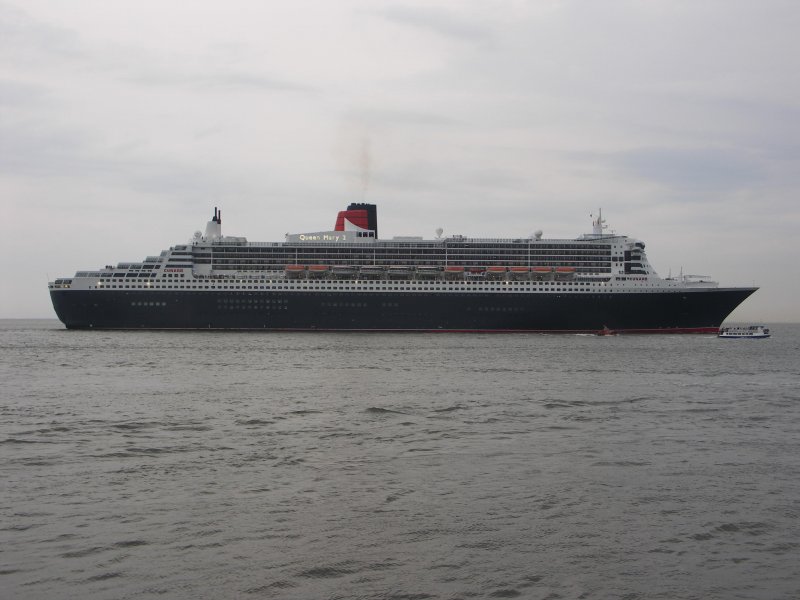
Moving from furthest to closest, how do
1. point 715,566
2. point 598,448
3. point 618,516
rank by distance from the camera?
point 598,448 < point 618,516 < point 715,566

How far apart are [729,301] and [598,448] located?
7021 cm

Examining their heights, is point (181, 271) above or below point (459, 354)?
above

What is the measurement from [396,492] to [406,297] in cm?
6795

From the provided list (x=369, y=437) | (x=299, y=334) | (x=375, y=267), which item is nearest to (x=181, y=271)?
(x=299, y=334)

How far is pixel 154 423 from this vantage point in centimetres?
2175

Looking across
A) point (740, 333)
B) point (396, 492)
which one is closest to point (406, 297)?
point (740, 333)

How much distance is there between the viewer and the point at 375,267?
86.0 meters

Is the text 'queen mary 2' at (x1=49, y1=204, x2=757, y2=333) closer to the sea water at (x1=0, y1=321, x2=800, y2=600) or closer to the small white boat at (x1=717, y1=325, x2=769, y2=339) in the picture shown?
the small white boat at (x1=717, y1=325, x2=769, y2=339)

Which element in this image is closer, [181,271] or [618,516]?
[618,516]

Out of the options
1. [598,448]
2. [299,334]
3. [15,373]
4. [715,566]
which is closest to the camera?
[715,566]

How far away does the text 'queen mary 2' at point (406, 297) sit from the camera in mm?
81500

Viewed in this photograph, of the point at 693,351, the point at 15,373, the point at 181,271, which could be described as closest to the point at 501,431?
the point at 15,373

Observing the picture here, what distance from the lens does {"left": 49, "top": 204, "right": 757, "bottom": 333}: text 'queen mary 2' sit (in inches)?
3209

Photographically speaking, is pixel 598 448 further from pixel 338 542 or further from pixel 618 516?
pixel 338 542
